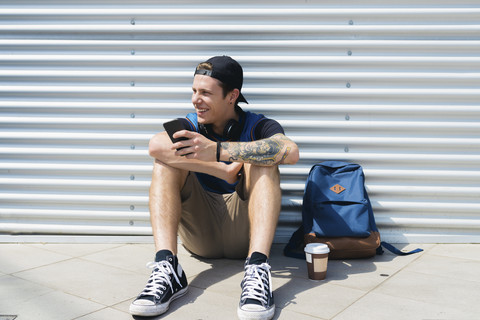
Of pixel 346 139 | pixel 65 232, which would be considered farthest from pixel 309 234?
pixel 65 232

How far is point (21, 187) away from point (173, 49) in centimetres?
173

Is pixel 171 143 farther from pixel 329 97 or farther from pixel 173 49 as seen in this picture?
pixel 329 97

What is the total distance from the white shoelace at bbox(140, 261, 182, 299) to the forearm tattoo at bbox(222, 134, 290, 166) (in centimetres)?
73

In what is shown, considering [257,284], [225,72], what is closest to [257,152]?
[225,72]

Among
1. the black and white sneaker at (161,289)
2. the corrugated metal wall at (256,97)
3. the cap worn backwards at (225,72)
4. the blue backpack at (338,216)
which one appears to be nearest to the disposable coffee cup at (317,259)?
the blue backpack at (338,216)

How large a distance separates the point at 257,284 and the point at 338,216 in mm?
1106

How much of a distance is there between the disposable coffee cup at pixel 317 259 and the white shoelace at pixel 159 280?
82cm

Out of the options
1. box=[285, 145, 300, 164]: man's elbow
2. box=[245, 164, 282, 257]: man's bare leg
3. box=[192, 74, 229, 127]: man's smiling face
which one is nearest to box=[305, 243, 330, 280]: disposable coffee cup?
box=[245, 164, 282, 257]: man's bare leg

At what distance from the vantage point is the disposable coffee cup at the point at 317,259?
9.42ft

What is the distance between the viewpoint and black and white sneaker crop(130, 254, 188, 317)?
7.85 ft

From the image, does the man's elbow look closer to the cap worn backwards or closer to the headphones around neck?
the headphones around neck

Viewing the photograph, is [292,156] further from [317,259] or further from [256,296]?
[256,296]

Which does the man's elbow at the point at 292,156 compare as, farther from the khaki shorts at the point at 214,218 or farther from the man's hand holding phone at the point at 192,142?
the man's hand holding phone at the point at 192,142

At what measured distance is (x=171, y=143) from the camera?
287cm
